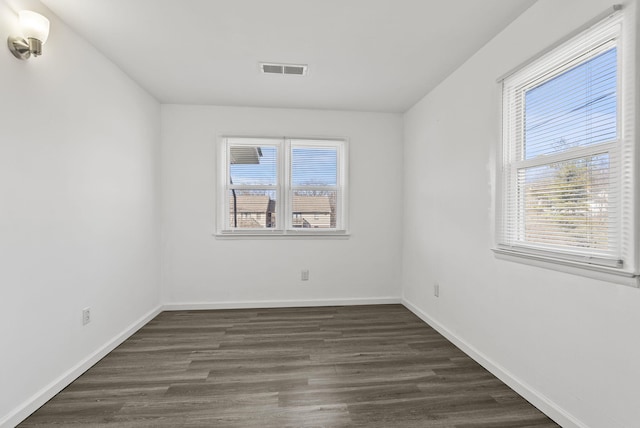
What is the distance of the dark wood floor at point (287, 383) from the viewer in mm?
1920

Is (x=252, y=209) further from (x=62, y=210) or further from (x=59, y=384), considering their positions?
(x=59, y=384)

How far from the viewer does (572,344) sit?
71.0 inches

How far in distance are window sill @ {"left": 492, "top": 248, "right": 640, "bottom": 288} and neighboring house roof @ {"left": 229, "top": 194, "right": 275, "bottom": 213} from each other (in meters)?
2.65

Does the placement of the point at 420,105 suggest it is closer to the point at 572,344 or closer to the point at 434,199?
the point at 434,199

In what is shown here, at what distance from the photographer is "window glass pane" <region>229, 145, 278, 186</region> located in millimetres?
4125

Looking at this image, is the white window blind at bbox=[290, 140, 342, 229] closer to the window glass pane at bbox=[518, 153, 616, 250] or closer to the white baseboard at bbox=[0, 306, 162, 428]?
the white baseboard at bbox=[0, 306, 162, 428]

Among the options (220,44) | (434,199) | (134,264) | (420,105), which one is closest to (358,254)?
(434,199)

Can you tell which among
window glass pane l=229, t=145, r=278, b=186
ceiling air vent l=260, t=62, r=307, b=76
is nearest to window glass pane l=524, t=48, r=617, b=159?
ceiling air vent l=260, t=62, r=307, b=76

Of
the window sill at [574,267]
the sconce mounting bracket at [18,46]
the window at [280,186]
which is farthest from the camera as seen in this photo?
the window at [280,186]

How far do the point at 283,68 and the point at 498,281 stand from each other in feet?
8.23

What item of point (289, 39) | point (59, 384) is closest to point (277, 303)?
point (59, 384)

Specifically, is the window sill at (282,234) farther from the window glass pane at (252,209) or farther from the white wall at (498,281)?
the white wall at (498,281)

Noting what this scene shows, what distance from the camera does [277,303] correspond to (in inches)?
163

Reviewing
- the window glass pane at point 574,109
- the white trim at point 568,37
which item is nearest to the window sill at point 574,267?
the window glass pane at point 574,109
